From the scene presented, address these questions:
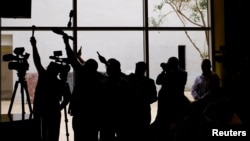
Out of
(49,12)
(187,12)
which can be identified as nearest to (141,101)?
(49,12)

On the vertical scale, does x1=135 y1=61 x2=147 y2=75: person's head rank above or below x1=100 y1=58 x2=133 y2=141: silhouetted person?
above

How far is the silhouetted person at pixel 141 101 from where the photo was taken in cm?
336

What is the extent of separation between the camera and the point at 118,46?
5.54 meters

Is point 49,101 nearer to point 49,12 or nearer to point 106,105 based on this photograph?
point 106,105

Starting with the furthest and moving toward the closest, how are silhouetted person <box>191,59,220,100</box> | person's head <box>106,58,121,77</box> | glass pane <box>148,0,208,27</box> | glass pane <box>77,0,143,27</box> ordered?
glass pane <box>148,0,208,27</box>
glass pane <box>77,0,143,27</box>
silhouetted person <box>191,59,220,100</box>
person's head <box>106,58,121,77</box>

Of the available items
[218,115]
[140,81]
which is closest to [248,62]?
[218,115]

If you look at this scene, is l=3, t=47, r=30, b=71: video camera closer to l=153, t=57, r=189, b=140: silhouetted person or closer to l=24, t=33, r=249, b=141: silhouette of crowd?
l=24, t=33, r=249, b=141: silhouette of crowd

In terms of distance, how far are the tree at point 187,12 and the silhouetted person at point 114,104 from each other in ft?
8.14

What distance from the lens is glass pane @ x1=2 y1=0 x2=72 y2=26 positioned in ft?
17.3

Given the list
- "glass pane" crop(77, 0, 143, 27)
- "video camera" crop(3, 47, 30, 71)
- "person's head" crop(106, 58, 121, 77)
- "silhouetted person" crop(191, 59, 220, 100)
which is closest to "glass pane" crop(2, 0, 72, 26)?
"glass pane" crop(77, 0, 143, 27)

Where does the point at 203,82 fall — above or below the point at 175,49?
below

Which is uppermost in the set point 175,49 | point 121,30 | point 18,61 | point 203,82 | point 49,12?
point 49,12

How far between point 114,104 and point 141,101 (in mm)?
340

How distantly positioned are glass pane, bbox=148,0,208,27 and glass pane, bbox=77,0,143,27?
22 centimetres
